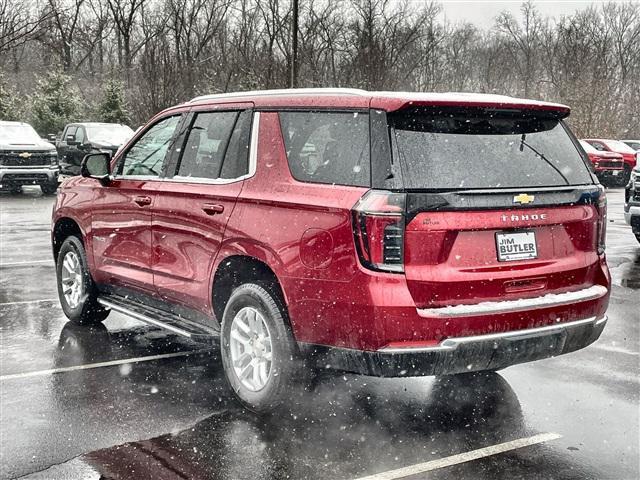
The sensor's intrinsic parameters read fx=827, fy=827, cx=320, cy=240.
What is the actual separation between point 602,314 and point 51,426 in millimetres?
3259

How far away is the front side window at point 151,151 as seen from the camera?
602cm

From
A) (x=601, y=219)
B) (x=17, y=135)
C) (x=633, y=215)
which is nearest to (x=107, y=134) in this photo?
(x=17, y=135)

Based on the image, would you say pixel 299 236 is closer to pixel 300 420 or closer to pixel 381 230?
pixel 381 230

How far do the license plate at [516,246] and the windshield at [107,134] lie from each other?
66.9 ft

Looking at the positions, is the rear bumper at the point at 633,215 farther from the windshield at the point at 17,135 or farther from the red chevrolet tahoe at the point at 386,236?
the windshield at the point at 17,135

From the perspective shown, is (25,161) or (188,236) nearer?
(188,236)

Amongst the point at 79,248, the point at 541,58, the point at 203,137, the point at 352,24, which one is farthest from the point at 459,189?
the point at 541,58

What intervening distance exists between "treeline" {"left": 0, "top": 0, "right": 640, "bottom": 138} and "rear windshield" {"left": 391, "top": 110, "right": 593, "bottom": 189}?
34.1 meters

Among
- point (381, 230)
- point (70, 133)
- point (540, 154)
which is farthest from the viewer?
point (70, 133)

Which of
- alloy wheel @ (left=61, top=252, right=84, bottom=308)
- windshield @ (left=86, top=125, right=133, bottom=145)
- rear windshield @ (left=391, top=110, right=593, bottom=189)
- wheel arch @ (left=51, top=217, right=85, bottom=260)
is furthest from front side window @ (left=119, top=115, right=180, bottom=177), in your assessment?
windshield @ (left=86, top=125, right=133, bottom=145)

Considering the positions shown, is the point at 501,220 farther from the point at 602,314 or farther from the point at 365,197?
the point at 602,314

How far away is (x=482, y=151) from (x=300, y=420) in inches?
73.4

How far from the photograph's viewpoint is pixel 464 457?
4.31 metres

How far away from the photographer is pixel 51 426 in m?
4.68
